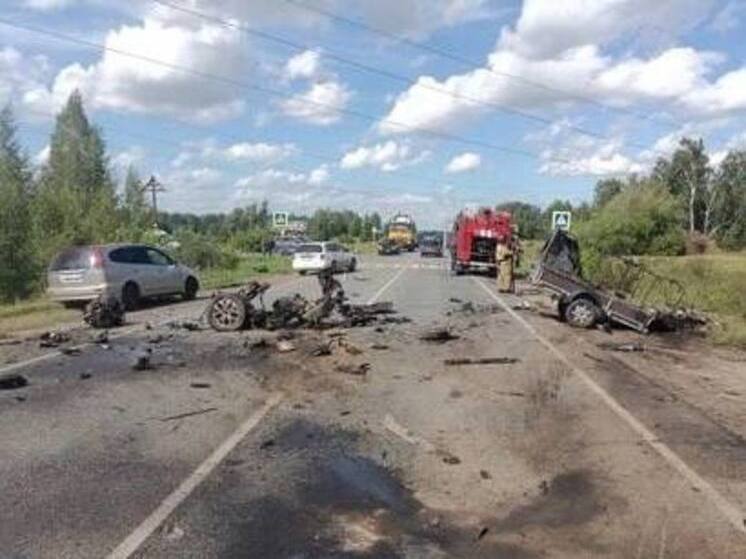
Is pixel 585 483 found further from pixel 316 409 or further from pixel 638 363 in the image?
pixel 638 363

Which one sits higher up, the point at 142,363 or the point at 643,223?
the point at 643,223

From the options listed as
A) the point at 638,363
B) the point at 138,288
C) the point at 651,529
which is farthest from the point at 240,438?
the point at 138,288

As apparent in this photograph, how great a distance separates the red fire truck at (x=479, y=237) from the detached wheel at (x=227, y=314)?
25.6m

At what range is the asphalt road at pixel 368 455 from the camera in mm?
6285

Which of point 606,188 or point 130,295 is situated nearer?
point 130,295

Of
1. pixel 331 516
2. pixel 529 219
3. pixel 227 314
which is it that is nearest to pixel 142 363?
pixel 227 314

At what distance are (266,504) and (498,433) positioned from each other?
133 inches

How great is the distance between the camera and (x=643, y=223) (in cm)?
7425

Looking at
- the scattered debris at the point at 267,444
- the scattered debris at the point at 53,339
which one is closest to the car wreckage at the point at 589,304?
the scattered debris at the point at 53,339

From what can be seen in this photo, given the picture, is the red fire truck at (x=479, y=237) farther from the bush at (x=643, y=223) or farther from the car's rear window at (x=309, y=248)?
the bush at (x=643, y=223)

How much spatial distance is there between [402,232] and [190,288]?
7141cm

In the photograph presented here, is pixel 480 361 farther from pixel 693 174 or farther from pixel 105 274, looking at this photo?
pixel 693 174

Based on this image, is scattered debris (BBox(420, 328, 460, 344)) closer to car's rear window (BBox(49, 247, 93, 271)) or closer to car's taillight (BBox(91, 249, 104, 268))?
car's taillight (BBox(91, 249, 104, 268))

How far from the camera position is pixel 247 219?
14388 centimetres
